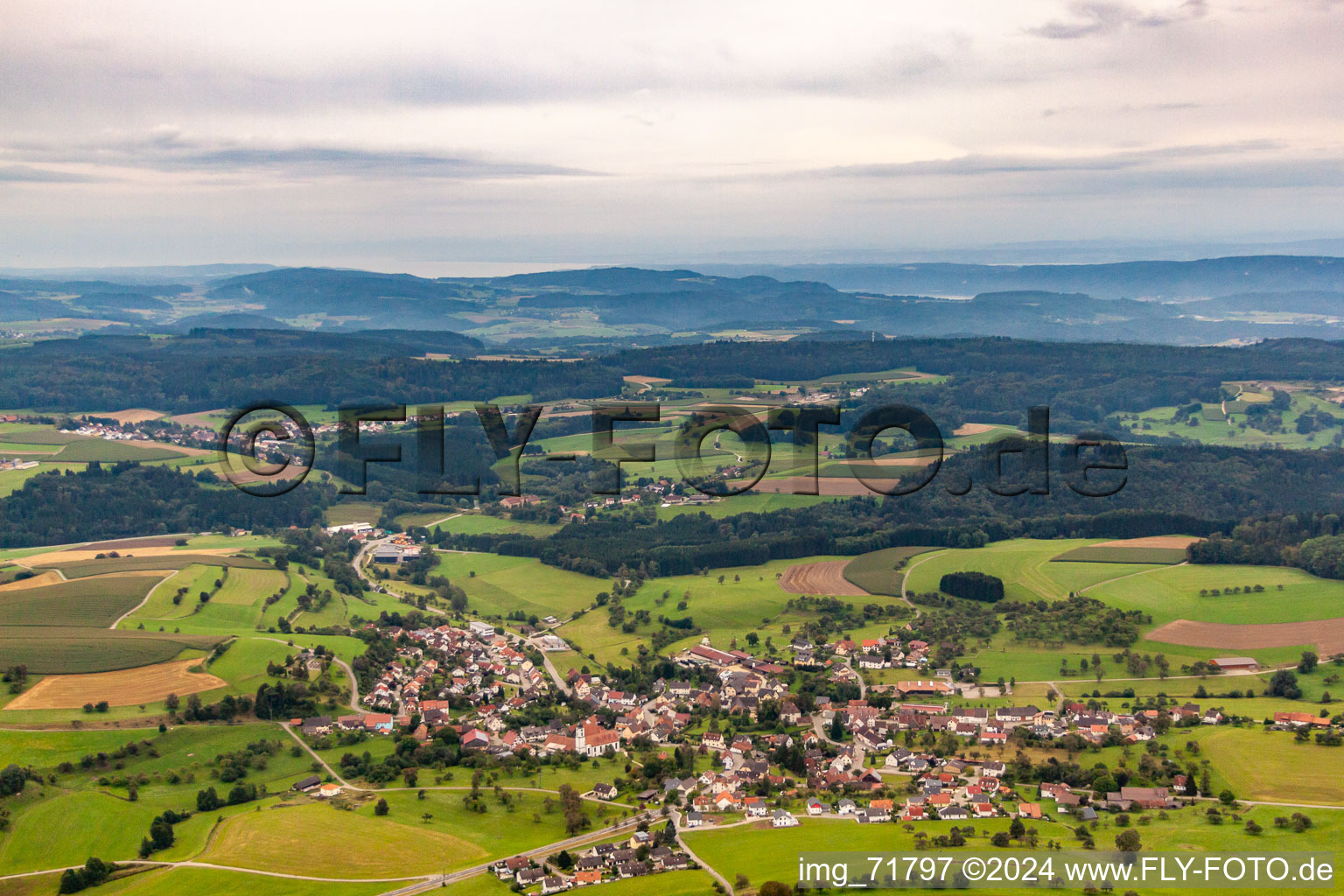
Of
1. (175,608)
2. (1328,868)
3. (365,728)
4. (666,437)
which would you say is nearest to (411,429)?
(666,437)

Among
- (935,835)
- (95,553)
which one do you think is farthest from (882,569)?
(95,553)

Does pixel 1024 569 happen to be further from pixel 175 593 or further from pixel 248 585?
pixel 175 593

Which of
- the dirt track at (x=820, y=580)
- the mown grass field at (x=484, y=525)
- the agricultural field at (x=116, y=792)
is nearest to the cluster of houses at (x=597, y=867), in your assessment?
the agricultural field at (x=116, y=792)

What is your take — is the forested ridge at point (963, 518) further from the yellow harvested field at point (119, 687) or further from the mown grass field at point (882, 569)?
the yellow harvested field at point (119, 687)

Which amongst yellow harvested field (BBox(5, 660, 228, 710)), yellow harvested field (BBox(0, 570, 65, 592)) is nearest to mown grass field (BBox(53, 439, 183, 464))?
yellow harvested field (BBox(0, 570, 65, 592))

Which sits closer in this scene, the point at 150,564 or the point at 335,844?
the point at 335,844

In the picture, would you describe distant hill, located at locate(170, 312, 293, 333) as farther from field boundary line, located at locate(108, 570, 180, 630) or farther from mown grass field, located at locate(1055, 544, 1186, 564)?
mown grass field, located at locate(1055, 544, 1186, 564)
